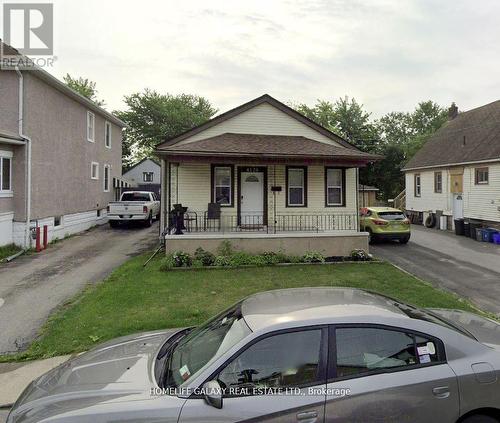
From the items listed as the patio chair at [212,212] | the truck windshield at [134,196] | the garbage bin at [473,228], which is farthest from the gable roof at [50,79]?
the garbage bin at [473,228]

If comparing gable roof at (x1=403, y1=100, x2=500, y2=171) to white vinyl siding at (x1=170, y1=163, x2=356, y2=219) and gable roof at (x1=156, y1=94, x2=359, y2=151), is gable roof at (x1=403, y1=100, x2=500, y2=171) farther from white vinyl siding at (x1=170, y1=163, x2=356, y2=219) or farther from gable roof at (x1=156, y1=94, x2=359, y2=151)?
gable roof at (x1=156, y1=94, x2=359, y2=151)

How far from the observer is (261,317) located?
291cm

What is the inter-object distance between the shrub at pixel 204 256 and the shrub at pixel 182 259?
0.28 m

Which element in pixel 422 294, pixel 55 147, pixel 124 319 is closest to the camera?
pixel 124 319

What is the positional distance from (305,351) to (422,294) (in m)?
6.52

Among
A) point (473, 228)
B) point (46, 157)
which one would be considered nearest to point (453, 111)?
point (473, 228)

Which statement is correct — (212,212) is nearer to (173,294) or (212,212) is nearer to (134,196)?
(173,294)

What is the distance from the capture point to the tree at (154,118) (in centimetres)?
4941

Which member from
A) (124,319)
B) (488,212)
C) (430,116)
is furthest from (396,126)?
(124,319)

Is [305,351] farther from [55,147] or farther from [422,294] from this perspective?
[55,147]

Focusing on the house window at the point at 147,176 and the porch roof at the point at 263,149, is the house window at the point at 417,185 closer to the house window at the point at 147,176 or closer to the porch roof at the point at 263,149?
the porch roof at the point at 263,149

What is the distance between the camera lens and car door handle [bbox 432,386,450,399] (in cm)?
264

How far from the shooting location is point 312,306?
9.99 feet

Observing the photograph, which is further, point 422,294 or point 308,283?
point 308,283
